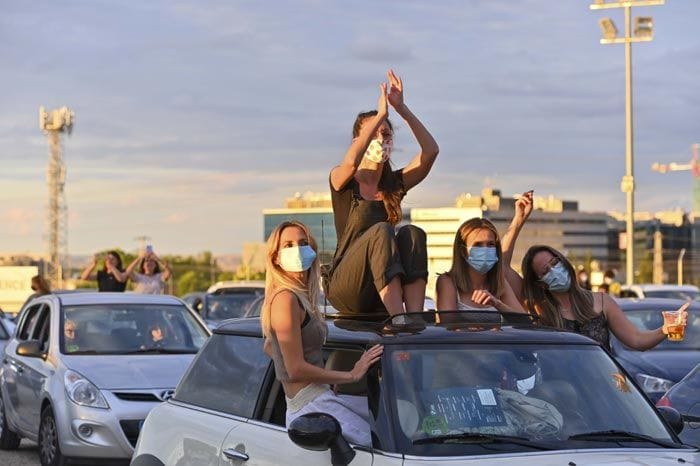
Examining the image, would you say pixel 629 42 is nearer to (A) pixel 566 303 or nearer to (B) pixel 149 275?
(B) pixel 149 275

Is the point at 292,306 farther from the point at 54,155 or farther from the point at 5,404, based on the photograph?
the point at 54,155

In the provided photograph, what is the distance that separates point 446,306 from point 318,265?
1.05m

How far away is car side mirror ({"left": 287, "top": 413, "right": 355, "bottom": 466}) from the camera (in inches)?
232

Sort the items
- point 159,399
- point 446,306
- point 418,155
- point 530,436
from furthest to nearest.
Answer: point 159,399 < point 418,155 < point 446,306 < point 530,436

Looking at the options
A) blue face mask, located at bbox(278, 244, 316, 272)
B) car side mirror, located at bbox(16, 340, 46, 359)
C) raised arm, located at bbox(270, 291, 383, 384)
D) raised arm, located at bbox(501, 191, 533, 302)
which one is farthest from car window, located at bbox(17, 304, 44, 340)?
raised arm, located at bbox(270, 291, 383, 384)

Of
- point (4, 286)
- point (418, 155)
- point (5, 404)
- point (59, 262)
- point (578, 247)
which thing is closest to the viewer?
point (418, 155)

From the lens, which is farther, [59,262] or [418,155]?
[59,262]

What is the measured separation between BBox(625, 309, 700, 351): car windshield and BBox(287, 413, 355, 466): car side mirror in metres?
9.98

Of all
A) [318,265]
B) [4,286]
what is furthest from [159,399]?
[4,286]

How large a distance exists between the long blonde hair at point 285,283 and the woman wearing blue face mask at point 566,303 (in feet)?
6.04

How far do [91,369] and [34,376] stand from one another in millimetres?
960

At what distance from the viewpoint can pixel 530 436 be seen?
5.92 m

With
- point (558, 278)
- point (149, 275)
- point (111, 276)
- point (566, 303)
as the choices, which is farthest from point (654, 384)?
point (149, 275)

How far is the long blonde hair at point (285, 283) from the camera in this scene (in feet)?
21.8
